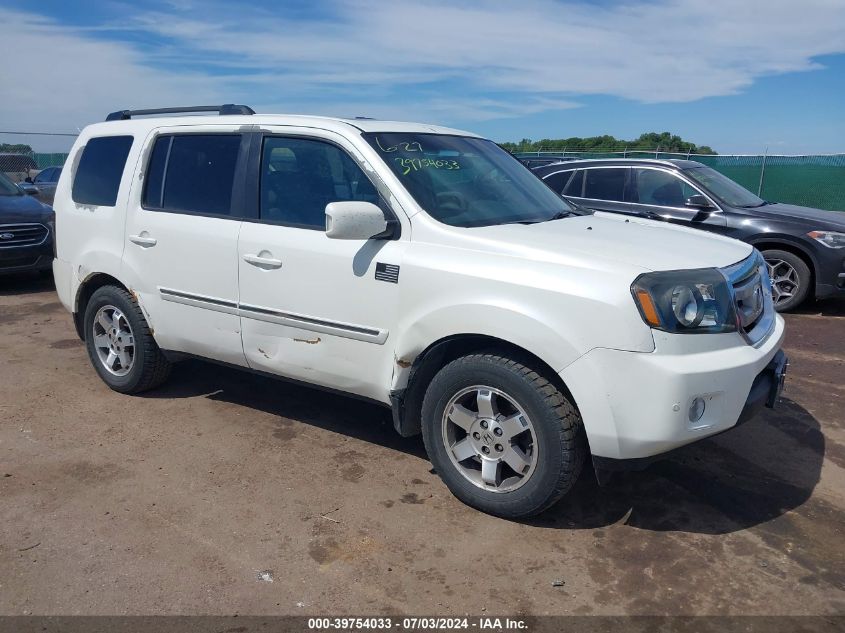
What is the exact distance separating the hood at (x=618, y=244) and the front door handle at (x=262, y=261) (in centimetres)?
118

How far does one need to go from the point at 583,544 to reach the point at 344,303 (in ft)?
5.57

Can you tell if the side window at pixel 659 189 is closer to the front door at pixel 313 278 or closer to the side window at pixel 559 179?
the side window at pixel 559 179

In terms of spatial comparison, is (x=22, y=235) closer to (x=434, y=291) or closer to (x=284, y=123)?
(x=284, y=123)

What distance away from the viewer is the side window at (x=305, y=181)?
4.04m

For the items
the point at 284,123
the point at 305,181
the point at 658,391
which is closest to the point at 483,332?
the point at 658,391

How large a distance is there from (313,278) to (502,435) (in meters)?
1.34

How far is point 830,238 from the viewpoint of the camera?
7.99m

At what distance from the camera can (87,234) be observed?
518 centimetres

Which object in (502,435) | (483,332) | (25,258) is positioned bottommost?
(25,258)

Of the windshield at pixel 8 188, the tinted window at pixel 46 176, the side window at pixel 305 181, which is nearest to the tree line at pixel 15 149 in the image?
the tinted window at pixel 46 176

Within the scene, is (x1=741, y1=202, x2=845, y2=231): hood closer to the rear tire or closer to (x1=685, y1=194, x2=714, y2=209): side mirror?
the rear tire

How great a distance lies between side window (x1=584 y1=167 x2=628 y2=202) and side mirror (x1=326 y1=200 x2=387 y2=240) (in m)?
5.56

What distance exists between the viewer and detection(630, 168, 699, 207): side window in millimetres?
8422

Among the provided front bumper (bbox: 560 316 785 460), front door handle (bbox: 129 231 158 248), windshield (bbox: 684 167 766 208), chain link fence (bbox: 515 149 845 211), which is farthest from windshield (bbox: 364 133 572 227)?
chain link fence (bbox: 515 149 845 211)
